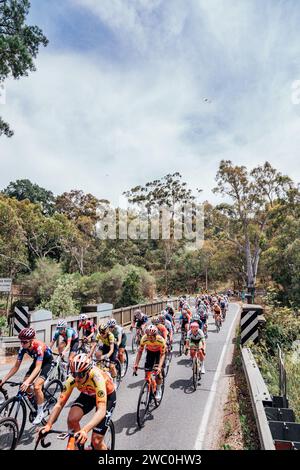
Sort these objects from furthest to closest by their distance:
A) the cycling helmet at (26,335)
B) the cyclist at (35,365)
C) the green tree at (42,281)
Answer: the green tree at (42,281)
the cycling helmet at (26,335)
the cyclist at (35,365)

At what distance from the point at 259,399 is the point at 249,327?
521cm

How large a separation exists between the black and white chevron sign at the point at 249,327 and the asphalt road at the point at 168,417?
1435mm

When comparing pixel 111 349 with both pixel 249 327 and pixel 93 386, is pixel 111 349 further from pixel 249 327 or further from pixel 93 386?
pixel 249 327

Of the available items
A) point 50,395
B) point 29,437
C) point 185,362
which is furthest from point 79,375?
point 185,362

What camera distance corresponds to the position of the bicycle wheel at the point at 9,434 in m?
5.26

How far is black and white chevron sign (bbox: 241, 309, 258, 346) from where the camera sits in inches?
457

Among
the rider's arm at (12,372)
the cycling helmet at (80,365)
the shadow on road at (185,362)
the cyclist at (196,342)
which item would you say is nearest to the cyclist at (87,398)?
the cycling helmet at (80,365)

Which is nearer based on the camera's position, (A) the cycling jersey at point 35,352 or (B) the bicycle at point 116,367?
(A) the cycling jersey at point 35,352

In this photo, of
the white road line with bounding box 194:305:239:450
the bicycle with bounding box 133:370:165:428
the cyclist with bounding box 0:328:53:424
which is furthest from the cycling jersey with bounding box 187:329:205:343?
the cyclist with bounding box 0:328:53:424

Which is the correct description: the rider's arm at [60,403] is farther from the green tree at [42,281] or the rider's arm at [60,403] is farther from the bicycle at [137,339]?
the green tree at [42,281]

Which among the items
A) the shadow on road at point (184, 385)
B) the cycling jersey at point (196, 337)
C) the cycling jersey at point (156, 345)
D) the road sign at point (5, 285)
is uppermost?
the road sign at point (5, 285)

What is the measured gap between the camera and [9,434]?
539cm
